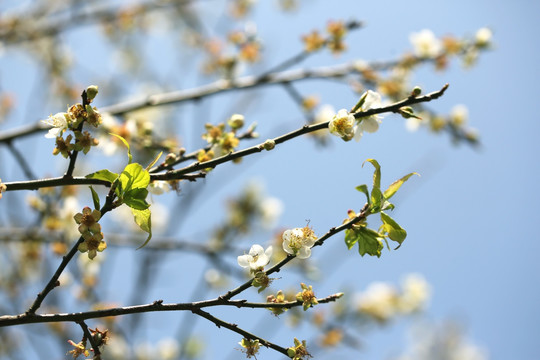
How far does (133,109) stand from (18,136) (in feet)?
2.41

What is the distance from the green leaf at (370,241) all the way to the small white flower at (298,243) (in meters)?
0.15

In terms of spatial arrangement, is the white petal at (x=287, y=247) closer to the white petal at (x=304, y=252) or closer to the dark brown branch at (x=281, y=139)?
the white petal at (x=304, y=252)

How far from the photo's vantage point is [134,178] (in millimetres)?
1393

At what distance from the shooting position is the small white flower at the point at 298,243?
57.7 inches

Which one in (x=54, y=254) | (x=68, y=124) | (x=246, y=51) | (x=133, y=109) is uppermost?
(x=246, y=51)

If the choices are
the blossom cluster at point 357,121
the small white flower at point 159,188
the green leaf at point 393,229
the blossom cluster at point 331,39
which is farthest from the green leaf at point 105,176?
the blossom cluster at point 331,39

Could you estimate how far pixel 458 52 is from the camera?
3994mm

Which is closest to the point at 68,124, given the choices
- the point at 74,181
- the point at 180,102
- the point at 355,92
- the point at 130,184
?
the point at 74,181

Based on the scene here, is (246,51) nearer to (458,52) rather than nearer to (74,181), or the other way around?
(458,52)

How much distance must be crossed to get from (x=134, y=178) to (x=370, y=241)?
2.48ft

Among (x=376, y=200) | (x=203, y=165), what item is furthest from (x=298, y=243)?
(x=203, y=165)

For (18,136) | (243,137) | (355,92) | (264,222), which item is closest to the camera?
(243,137)

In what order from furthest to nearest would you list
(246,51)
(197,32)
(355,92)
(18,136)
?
(197,32) < (246,51) < (355,92) < (18,136)

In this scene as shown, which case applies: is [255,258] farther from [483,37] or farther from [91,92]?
[483,37]
